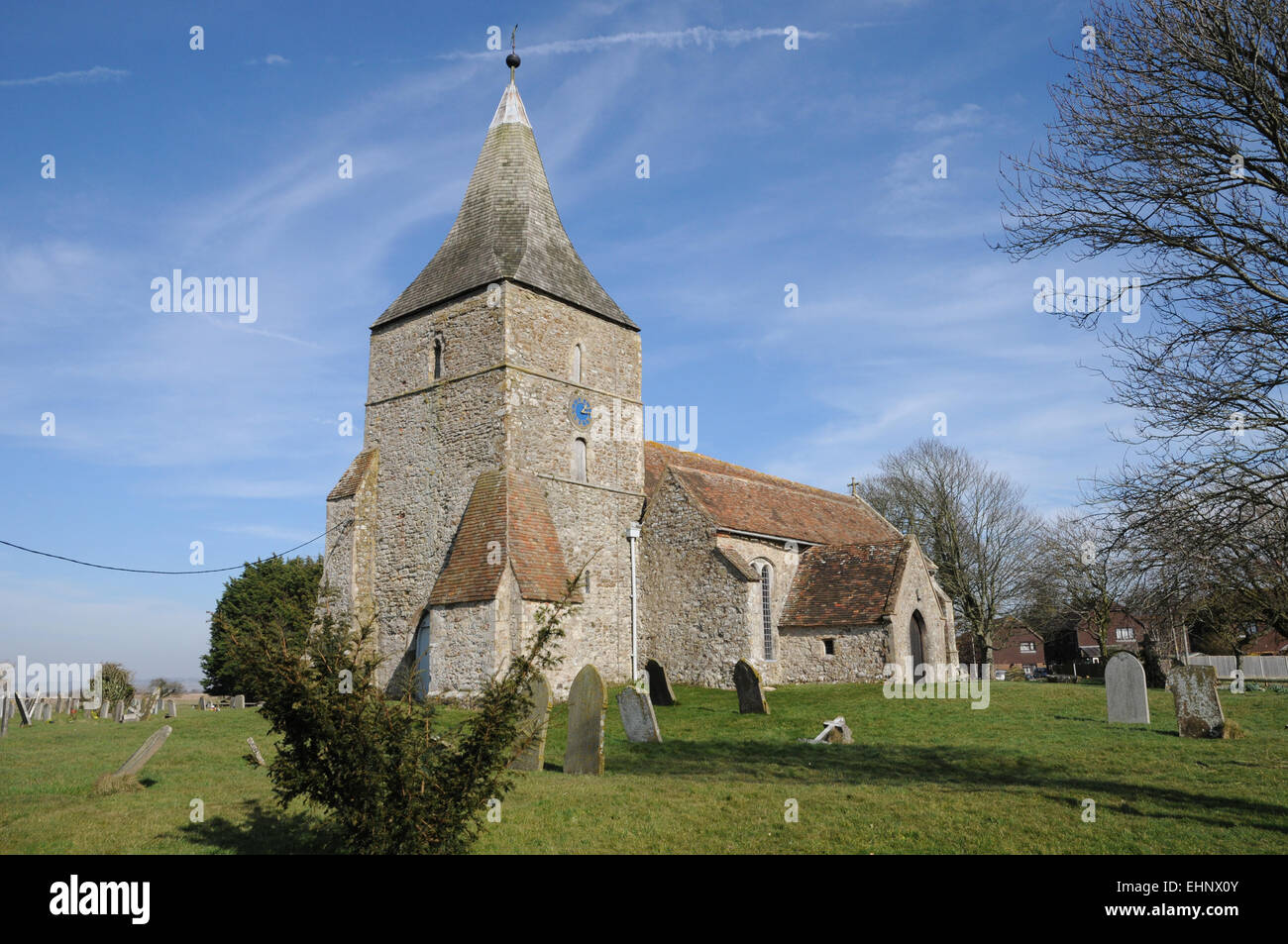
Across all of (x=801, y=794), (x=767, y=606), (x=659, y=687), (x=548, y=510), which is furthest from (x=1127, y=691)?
(x=548, y=510)

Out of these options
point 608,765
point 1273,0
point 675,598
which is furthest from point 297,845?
point 675,598

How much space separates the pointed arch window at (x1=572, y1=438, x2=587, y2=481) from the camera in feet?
76.1

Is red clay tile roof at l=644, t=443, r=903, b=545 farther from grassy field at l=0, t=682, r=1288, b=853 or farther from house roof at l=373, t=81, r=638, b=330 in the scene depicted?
grassy field at l=0, t=682, r=1288, b=853

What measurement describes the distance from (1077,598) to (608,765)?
35.3 metres

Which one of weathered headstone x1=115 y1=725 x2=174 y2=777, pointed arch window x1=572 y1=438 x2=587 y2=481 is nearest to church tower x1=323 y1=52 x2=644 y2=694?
pointed arch window x1=572 y1=438 x2=587 y2=481

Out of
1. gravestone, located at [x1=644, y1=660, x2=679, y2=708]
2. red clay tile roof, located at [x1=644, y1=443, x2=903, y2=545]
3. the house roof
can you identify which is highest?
the house roof

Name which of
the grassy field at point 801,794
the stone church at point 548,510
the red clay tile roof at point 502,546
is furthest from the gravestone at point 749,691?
the stone church at point 548,510

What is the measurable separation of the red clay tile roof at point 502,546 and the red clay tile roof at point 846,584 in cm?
799

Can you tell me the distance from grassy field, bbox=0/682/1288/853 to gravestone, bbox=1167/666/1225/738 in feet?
1.63

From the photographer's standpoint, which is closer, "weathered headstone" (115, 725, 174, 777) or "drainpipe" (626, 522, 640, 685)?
"weathered headstone" (115, 725, 174, 777)

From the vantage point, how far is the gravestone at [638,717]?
43.1 ft

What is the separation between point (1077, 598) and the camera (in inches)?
1544

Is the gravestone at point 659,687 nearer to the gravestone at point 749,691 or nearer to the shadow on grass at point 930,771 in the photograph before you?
the gravestone at point 749,691
